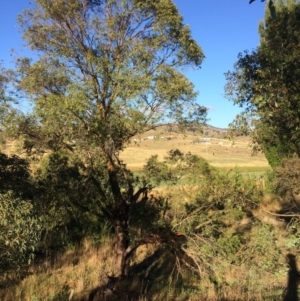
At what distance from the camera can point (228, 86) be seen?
29.5ft

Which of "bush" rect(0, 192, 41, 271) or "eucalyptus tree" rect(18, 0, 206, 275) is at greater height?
"eucalyptus tree" rect(18, 0, 206, 275)

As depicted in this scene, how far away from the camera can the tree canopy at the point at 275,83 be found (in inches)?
295

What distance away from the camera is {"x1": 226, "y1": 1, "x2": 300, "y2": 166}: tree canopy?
750cm

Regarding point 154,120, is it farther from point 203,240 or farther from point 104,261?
point 104,261

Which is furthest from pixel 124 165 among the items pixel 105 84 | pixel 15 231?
pixel 15 231

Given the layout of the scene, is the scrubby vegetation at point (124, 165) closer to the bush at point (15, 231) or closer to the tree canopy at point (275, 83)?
the tree canopy at point (275, 83)

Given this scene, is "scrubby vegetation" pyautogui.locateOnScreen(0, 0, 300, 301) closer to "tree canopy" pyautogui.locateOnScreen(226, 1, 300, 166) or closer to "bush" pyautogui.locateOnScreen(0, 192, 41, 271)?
"tree canopy" pyautogui.locateOnScreen(226, 1, 300, 166)

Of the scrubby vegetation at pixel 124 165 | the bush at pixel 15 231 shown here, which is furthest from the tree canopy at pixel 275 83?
the bush at pixel 15 231

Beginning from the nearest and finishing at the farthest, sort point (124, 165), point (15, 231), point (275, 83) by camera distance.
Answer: point (15, 231)
point (275, 83)
point (124, 165)

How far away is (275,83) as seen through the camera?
782 centimetres

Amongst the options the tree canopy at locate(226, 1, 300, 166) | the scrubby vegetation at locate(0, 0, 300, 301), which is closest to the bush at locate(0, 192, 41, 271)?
the scrubby vegetation at locate(0, 0, 300, 301)

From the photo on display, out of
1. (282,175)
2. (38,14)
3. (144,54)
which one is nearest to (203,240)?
(282,175)

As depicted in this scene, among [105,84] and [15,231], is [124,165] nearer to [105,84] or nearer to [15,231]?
[105,84]

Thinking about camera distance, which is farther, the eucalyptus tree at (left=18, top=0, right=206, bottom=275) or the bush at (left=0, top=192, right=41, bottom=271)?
the eucalyptus tree at (left=18, top=0, right=206, bottom=275)
